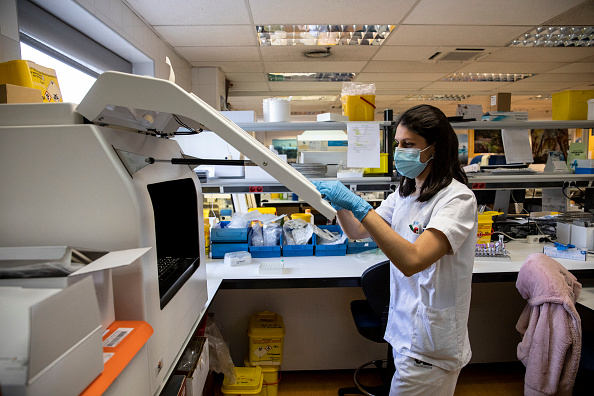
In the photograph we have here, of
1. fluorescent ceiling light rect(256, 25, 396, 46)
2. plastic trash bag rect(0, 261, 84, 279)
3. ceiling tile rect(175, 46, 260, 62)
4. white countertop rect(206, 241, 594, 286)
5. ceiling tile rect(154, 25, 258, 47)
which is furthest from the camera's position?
ceiling tile rect(175, 46, 260, 62)

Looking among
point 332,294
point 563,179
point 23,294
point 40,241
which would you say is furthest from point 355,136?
point 23,294

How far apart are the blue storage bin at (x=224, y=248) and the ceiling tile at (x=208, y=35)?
2088 mm

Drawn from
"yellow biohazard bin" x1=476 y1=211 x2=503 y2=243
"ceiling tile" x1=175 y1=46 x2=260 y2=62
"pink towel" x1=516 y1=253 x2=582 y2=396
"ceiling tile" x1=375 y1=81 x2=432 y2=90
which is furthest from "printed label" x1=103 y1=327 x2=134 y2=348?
"ceiling tile" x1=375 y1=81 x2=432 y2=90

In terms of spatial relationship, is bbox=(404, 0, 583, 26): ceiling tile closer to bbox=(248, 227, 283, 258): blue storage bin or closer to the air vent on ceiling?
the air vent on ceiling

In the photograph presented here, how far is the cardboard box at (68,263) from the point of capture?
1.92 ft

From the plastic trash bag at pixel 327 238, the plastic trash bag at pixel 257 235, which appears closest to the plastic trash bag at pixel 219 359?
the plastic trash bag at pixel 257 235

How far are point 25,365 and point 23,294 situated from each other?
115 mm

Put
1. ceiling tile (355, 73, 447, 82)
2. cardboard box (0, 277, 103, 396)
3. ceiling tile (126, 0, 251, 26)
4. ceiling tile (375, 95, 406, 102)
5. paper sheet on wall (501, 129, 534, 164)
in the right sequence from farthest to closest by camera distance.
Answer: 1. ceiling tile (375, 95, 406, 102)
2. ceiling tile (355, 73, 447, 82)
3. ceiling tile (126, 0, 251, 26)
4. paper sheet on wall (501, 129, 534, 164)
5. cardboard box (0, 277, 103, 396)

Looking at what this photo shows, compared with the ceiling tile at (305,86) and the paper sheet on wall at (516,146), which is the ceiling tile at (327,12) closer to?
the paper sheet on wall at (516,146)

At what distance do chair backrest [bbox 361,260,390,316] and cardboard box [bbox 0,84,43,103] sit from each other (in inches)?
56.7

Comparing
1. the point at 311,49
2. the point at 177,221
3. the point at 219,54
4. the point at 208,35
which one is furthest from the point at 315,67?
the point at 177,221

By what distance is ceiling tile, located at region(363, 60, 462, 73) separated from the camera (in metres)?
4.26

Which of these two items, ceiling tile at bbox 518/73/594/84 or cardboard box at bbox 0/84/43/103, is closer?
cardboard box at bbox 0/84/43/103

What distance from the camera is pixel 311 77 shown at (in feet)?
16.2
